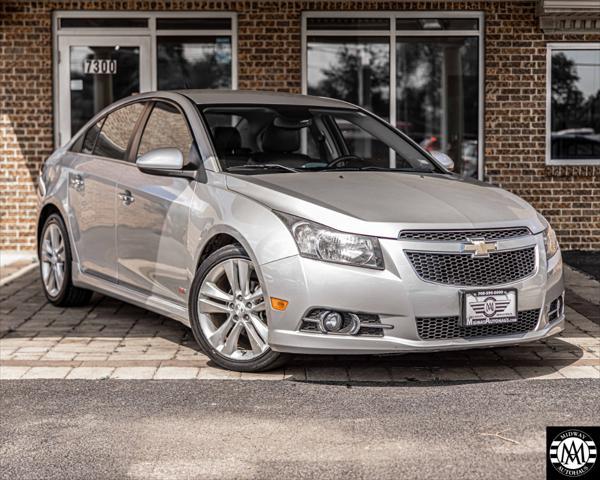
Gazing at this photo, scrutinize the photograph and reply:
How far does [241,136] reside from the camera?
24.0ft

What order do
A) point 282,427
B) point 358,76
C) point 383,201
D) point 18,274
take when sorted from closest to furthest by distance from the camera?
point 282,427 < point 383,201 < point 18,274 < point 358,76

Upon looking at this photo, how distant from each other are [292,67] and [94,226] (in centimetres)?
541

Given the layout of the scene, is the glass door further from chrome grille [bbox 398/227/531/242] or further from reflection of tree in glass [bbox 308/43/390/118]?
chrome grille [bbox 398/227/531/242]

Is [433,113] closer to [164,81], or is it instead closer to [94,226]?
[164,81]

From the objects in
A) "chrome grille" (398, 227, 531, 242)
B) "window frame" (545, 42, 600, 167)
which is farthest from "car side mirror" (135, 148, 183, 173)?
"window frame" (545, 42, 600, 167)

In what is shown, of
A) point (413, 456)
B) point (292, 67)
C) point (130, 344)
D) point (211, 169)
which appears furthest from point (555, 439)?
point (292, 67)

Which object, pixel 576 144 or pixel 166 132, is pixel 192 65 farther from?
pixel 166 132

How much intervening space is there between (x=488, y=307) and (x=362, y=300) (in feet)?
2.30

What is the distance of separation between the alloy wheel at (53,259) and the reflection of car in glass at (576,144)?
660cm

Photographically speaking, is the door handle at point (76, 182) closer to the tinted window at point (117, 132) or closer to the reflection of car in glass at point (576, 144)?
the tinted window at point (117, 132)

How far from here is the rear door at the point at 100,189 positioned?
7.78m

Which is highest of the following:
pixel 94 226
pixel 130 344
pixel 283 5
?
pixel 283 5

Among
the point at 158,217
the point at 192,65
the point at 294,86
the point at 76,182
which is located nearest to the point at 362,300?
the point at 158,217

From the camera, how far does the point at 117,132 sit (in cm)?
814
